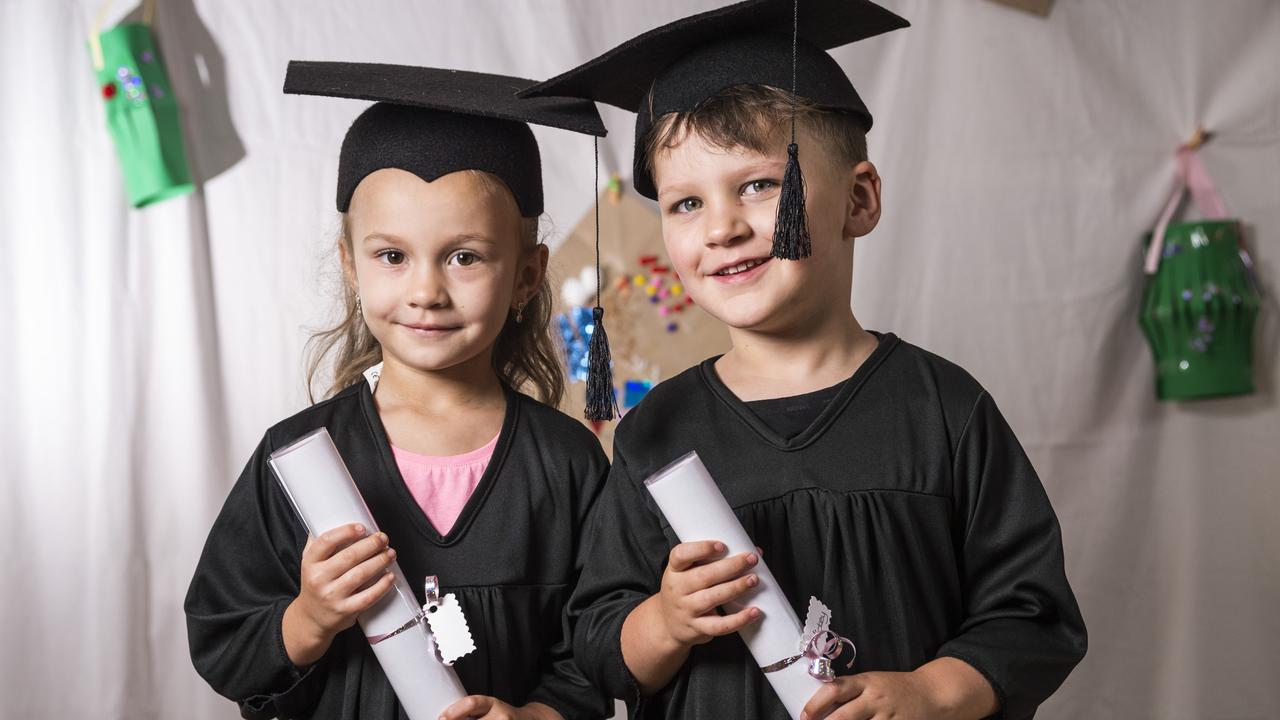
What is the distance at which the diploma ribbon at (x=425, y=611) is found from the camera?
4.06ft

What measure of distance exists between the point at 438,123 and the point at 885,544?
0.70 m

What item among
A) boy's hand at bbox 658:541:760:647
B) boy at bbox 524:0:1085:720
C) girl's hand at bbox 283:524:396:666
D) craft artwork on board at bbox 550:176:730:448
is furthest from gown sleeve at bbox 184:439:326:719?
craft artwork on board at bbox 550:176:730:448

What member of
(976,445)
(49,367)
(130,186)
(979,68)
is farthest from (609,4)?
(976,445)

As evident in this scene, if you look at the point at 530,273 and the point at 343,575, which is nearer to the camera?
the point at 343,575

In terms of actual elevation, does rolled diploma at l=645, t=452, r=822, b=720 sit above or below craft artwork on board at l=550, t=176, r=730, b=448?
below

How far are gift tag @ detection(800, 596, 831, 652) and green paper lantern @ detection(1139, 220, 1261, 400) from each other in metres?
1.91

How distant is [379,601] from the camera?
1.24 meters

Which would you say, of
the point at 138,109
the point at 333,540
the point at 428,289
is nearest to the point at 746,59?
the point at 428,289

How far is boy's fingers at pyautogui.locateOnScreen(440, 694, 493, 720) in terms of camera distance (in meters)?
1.22

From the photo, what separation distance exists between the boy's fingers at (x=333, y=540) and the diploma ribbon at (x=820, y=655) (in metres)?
0.43

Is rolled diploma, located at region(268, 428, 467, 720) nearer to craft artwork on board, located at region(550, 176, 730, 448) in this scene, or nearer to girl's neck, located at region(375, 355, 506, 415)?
girl's neck, located at region(375, 355, 506, 415)

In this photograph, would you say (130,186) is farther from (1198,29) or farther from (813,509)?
(1198,29)

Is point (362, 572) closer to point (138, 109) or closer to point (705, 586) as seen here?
point (705, 586)

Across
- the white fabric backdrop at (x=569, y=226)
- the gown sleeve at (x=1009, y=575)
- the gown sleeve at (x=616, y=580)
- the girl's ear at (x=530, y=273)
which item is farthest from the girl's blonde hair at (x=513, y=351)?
the white fabric backdrop at (x=569, y=226)
